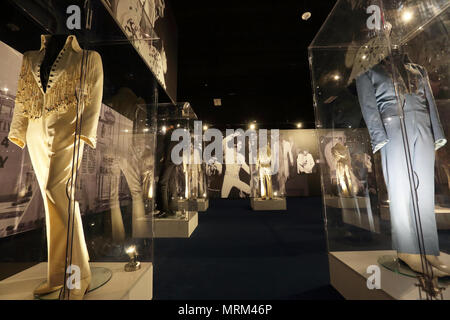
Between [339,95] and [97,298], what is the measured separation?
235 cm

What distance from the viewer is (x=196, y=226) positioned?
362 centimetres

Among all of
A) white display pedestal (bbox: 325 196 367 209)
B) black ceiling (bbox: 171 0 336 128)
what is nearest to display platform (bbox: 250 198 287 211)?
black ceiling (bbox: 171 0 336 128)

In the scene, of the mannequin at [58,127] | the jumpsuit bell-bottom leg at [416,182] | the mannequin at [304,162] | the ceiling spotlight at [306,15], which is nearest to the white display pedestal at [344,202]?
the jumpsuit bell-bottom leg at [416,182]

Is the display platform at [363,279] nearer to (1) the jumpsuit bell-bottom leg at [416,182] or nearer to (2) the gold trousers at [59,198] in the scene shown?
(1) the jumpsuit bell-bottom leg at [416,182]

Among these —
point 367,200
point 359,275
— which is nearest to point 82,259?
point 359,275

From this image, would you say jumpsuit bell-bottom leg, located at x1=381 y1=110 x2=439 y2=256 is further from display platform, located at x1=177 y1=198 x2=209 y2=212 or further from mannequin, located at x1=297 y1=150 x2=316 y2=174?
mannequin, located at x1=297 y1=150 x2=316 y2=174

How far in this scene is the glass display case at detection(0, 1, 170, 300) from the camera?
3.17 ft

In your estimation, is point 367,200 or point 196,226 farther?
point 196,226

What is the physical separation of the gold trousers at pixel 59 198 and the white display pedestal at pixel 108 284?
17cm

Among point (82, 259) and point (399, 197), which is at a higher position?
point (399, 197)

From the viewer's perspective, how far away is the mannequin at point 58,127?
956 mm

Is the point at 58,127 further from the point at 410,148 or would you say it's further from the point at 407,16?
the point at 407,16
